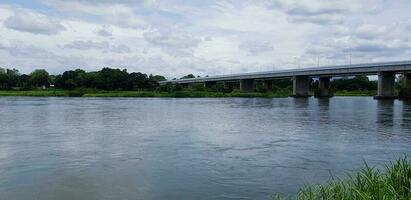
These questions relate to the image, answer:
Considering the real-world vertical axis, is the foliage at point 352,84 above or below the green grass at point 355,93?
above

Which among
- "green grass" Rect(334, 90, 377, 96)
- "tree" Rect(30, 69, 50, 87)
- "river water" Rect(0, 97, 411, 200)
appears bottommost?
"green grass" Rect(334, 90, 377, 96)

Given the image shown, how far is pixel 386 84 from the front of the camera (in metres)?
102

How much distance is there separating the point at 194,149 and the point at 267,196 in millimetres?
9970

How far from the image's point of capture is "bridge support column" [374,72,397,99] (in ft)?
332

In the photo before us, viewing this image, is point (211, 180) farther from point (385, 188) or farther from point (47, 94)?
point (47, 94)

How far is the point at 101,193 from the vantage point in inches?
595

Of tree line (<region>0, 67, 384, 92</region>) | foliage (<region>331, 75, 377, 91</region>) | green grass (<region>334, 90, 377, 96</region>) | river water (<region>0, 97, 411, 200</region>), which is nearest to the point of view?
river water (<region>0, 97, 411, 200</region>)

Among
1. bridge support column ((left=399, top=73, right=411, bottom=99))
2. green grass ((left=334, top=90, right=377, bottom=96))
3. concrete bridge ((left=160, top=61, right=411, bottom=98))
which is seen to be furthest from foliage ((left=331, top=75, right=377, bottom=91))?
bridge support column ((left=399, top=73, right=411, bottom=99))

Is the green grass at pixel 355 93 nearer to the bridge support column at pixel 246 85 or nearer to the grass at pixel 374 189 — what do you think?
the bridge support column at pixel 246 85

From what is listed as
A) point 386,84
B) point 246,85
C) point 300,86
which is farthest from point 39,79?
point 386,84

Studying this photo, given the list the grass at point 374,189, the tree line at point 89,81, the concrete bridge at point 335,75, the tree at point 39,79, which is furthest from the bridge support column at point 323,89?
→ the grass at point 374,189

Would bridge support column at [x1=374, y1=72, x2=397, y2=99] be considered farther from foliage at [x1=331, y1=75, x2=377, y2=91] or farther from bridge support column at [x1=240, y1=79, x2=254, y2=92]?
foliage at [x1=331, y1=75, x2=377, y2=91]

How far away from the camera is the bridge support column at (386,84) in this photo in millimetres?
101181

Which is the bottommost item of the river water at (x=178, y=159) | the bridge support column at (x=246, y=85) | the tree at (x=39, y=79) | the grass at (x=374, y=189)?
the river water at (x=178, y=159)
